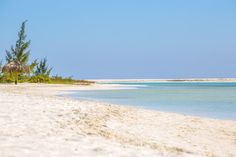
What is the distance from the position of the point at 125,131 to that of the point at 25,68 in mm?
31435

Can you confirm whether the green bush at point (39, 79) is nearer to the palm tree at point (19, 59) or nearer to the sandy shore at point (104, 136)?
the palm tree at point (19, 59)

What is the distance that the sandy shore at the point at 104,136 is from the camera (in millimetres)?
5238

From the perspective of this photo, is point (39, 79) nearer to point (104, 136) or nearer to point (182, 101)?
point (182, 101)

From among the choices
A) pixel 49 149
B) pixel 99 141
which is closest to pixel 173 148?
pixel 99 141

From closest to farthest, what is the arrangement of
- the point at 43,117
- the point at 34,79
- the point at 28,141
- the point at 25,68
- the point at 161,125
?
the point at 28,141, the point at 43,117, the point at 161,125, the point at 25,68, the point at 34,79

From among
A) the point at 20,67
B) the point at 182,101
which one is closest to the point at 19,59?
the point at 20,67

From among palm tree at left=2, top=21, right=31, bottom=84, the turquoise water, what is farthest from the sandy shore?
palm tree at left=2, top=21, right=31, bottom=84

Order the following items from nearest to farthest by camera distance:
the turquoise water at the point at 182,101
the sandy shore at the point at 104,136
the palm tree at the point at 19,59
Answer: the sandy shore at the point at 104,136 → the turquoise water at the point at 182,101 → the palm tree at the point at 19,59

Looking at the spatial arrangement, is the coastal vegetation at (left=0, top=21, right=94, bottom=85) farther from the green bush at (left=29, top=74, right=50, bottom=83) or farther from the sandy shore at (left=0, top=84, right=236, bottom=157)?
the sandy shore at (left=0, top=84, right=236, bottom=157)

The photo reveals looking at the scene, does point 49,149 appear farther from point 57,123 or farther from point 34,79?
point 34,79

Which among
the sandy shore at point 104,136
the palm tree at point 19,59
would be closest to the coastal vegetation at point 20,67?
the palm tree at point 19,59

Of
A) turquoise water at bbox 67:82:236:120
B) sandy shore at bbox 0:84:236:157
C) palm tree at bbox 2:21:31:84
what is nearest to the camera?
sandy shore at bbox 0:84:236:157

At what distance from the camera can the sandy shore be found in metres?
5.24

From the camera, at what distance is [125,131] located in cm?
736
